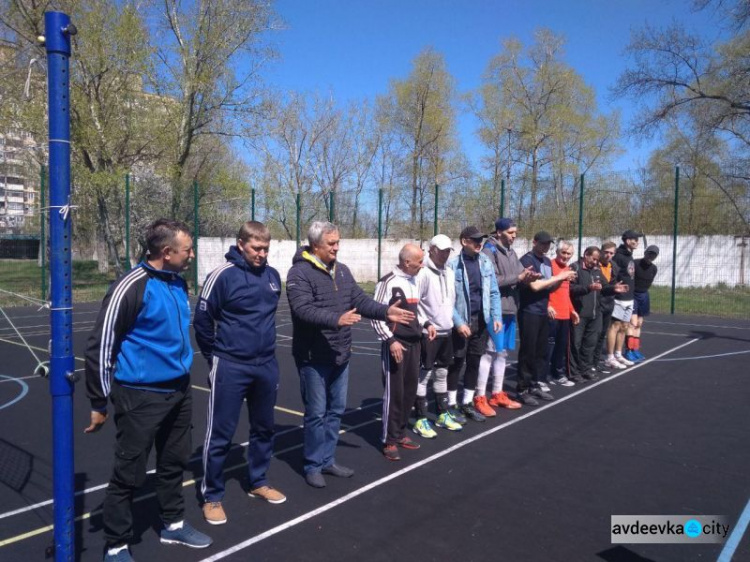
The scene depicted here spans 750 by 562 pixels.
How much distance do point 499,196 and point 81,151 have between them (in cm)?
1449

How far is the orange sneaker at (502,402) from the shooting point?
22.3 feet

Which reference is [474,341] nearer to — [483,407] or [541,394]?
[483,407]

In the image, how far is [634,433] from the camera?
19.4 ft

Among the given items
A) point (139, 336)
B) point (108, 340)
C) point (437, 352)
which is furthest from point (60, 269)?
point (437, 352)

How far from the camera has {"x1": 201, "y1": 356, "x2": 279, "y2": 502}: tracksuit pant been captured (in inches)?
154

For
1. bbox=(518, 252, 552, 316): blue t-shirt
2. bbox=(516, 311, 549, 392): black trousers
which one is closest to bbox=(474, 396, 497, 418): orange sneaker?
bbox=(516, 311, 549, 392): black trousers

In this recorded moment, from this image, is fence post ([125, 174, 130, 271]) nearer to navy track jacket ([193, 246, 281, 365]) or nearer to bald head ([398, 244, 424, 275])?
bald head ([398, 244, 424, 275])

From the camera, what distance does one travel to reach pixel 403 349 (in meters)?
5.04

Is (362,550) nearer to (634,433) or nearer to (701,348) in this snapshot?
(634,433)

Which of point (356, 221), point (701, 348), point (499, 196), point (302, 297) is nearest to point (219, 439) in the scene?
point (302, 297)

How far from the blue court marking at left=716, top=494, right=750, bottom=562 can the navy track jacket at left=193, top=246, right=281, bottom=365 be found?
10.3 feet

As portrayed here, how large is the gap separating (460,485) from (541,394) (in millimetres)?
2966

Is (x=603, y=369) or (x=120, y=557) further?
(x=603, y=369)

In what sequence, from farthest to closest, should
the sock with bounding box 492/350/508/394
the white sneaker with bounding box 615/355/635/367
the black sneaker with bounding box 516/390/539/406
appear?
the white sneaker with bounding box 615/355/635/367 → the black sneaker with bounding box 516/390/539/406 → the sock with bounding box 492/350/508/394
